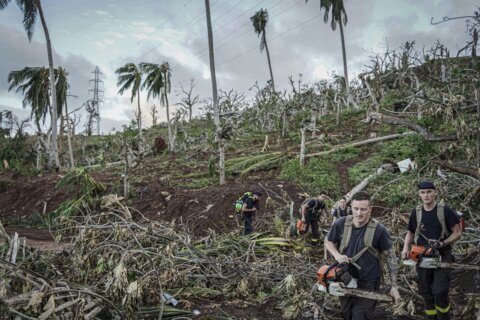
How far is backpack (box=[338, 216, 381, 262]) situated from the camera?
3792 millimetres

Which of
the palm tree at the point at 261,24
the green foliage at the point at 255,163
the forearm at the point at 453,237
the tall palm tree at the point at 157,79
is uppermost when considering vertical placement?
the palm tree at the point at 261,24

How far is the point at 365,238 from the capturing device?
3820mm

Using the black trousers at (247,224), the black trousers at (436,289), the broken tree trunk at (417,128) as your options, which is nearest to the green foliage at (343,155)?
the broken tree trunk at (417,128)

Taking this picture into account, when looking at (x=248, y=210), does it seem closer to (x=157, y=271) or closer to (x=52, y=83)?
(x=157, y=271)

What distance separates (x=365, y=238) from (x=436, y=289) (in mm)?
1444

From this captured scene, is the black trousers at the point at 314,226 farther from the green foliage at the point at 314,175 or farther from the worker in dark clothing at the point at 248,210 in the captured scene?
the green foliage at the point at 314,175

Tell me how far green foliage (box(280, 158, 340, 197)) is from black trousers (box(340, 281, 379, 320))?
8.29 metres

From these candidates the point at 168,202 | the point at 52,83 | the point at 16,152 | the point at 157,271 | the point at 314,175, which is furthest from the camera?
the point at 16,152

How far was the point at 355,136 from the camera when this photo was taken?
1942 centimetres

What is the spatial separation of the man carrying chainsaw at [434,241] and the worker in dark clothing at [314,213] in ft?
13.1

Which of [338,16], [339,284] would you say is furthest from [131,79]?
[339,284]

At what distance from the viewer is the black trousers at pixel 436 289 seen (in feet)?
14.9

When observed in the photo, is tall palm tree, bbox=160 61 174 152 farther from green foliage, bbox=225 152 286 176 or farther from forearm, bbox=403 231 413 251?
forearm, bbox=403 231 413 251

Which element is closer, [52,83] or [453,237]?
[453,237]
